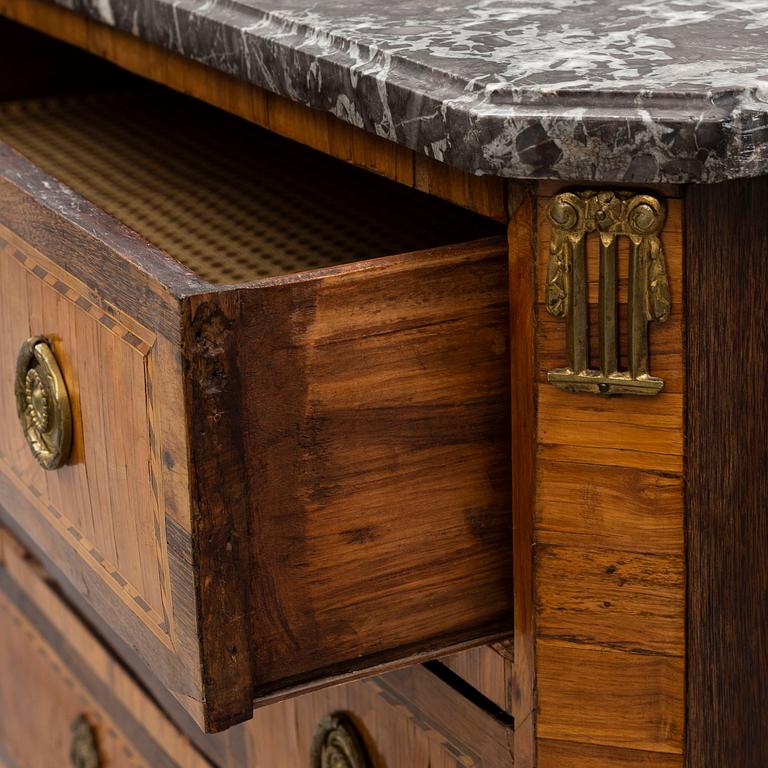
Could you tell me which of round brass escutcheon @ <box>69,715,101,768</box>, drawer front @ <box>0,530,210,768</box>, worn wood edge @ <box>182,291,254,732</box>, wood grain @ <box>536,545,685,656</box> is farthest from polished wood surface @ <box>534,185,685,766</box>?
round brass escutcheon @ <box>69,715,101,768</box>

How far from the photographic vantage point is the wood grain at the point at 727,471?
68 cm

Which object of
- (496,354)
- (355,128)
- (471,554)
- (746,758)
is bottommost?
(746,758)

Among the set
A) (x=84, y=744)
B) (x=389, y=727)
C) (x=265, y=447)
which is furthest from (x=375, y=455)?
(x=84, y=744)

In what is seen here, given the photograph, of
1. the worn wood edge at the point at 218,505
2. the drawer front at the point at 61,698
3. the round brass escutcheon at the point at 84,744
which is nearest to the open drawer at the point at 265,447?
the worn wood edge at the point at 218,505

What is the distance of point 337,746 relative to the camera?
1.02 metres

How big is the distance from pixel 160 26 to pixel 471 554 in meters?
0.38

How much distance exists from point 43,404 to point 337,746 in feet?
1.07

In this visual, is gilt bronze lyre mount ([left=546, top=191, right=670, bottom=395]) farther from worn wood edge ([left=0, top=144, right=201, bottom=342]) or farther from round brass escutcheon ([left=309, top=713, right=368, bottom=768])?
round brass escutcheon ([left=309, top=713, right=368, bottom=768])

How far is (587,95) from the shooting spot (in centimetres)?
64

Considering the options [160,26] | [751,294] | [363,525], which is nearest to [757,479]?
[751,294]

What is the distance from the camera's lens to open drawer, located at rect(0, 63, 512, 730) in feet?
2.30

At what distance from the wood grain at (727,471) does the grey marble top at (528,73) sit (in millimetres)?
48

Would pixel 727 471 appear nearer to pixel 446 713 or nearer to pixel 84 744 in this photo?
pixel 446 713

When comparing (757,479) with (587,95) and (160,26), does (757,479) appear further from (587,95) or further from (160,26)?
(160,26)
